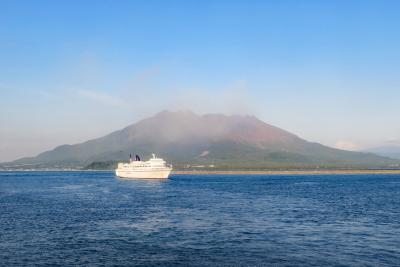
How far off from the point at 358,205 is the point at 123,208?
1229 inches

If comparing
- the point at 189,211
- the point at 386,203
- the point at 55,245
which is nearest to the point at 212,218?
the point at 189,211

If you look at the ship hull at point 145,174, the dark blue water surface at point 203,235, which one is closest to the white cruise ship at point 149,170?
the ship hull at point 145,174

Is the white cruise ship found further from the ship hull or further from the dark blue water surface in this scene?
the dark blue water surface

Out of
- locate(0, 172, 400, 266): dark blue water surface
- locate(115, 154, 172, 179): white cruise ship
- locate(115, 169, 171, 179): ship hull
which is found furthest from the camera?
locate(115, 154, 172, 179): white cruise ship

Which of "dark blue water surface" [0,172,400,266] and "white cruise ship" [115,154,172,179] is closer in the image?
"dark blue water surface" [0,172,400,266]

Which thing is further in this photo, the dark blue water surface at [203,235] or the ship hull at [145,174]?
the ship hull at [145,174]

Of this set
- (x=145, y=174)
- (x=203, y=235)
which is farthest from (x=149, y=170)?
(x=203, y=235)

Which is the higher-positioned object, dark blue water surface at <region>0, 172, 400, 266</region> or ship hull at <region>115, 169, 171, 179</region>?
ship hull at <region>115, 169, 171, 179</region>

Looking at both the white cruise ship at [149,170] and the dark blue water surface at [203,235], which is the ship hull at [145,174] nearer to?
the white cruise ship at [149,170]

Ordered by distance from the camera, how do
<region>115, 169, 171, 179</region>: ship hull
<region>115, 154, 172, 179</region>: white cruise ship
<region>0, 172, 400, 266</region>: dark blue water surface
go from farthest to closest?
<region>115, 154, 172, 179</region>: white cruise ship < <region>115, 169, 171, 179</region>: ship hull < <region>0, 172, 400, 266</region>: dark blue water surface

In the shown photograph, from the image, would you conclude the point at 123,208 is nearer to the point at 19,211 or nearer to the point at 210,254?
the point at 19,211

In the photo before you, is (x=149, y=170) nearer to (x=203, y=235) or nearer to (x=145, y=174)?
(x=145, y=174)

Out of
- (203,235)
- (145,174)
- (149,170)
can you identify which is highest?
(149,170)

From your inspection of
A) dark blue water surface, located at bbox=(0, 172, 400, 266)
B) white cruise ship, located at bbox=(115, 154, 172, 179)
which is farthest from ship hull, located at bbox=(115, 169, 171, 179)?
dark blue water surface, located at bbox=(0, 172, 400, 266)
